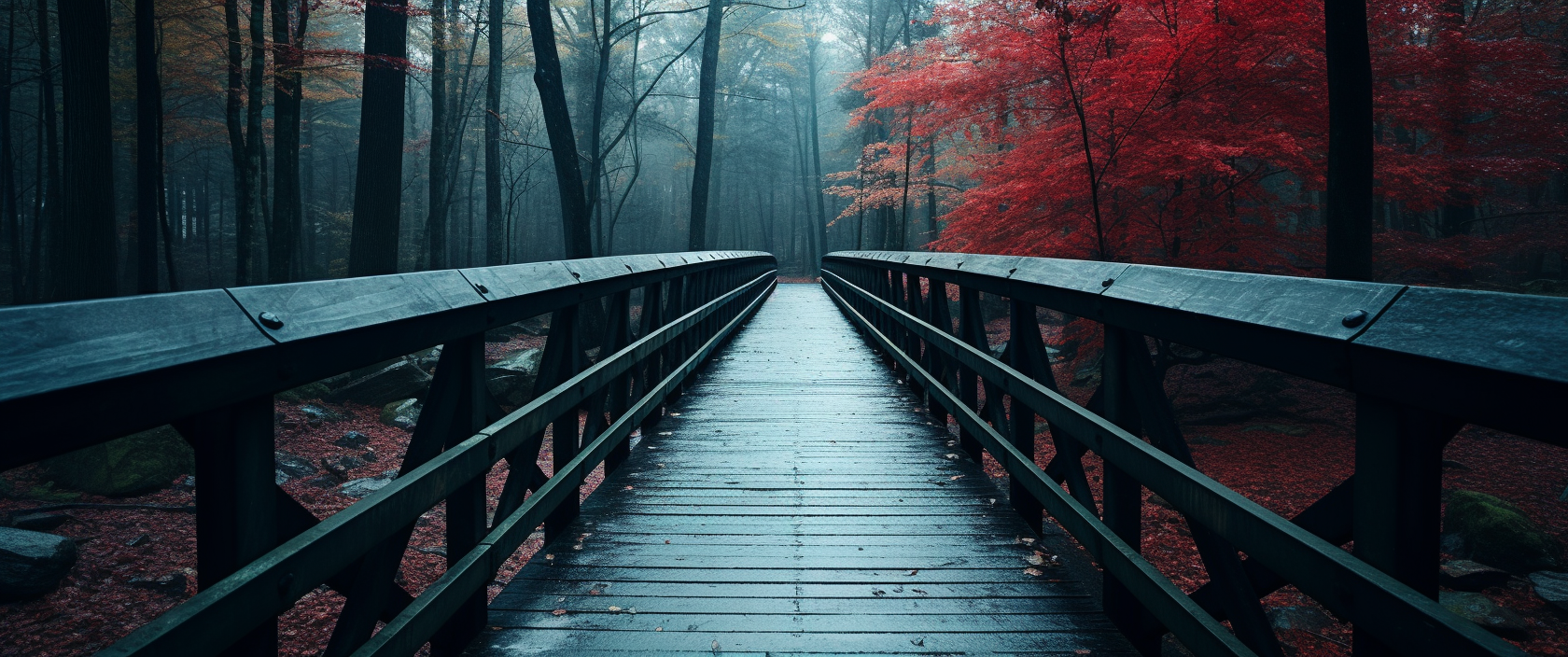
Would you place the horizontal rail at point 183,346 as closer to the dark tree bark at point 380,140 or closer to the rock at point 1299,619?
the rock at point 1299,619

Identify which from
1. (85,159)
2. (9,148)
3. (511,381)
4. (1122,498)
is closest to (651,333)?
(1122,498)

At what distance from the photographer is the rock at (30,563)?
5242mm

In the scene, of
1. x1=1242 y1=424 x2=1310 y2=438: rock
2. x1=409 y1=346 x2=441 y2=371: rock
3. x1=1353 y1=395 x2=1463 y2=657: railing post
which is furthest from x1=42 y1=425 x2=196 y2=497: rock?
x1=1242 y1=424 x2=1310 y2=438: rock

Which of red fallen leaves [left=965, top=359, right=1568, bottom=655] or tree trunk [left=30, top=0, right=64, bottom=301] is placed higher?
tree trunk [left=30, top=0, right=64, bottom=301]

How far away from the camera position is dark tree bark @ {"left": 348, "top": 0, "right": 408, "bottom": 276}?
11.5 m

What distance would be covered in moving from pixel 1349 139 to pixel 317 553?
28.2ft

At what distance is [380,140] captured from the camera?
38.1ft

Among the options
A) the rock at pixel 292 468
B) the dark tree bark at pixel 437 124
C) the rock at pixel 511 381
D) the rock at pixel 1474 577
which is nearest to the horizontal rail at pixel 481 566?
the rock at pixel 292 468

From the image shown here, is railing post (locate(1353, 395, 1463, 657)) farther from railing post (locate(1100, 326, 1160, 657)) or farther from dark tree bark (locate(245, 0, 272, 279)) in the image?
dark tree bark (locate(245, 0, 272, 279))

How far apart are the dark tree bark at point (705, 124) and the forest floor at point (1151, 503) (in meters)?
9.19

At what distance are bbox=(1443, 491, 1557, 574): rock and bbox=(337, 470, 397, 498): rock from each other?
10.6 meters

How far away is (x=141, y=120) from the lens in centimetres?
1191

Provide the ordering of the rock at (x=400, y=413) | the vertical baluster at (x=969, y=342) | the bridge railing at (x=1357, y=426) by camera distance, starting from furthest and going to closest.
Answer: the rock at (x=400, y=413)
the vertical baluster at (x=969, y=342)
the bridge railing at (x=1357, y=426)

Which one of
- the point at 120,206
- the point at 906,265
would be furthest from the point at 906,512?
the point at 120,206
